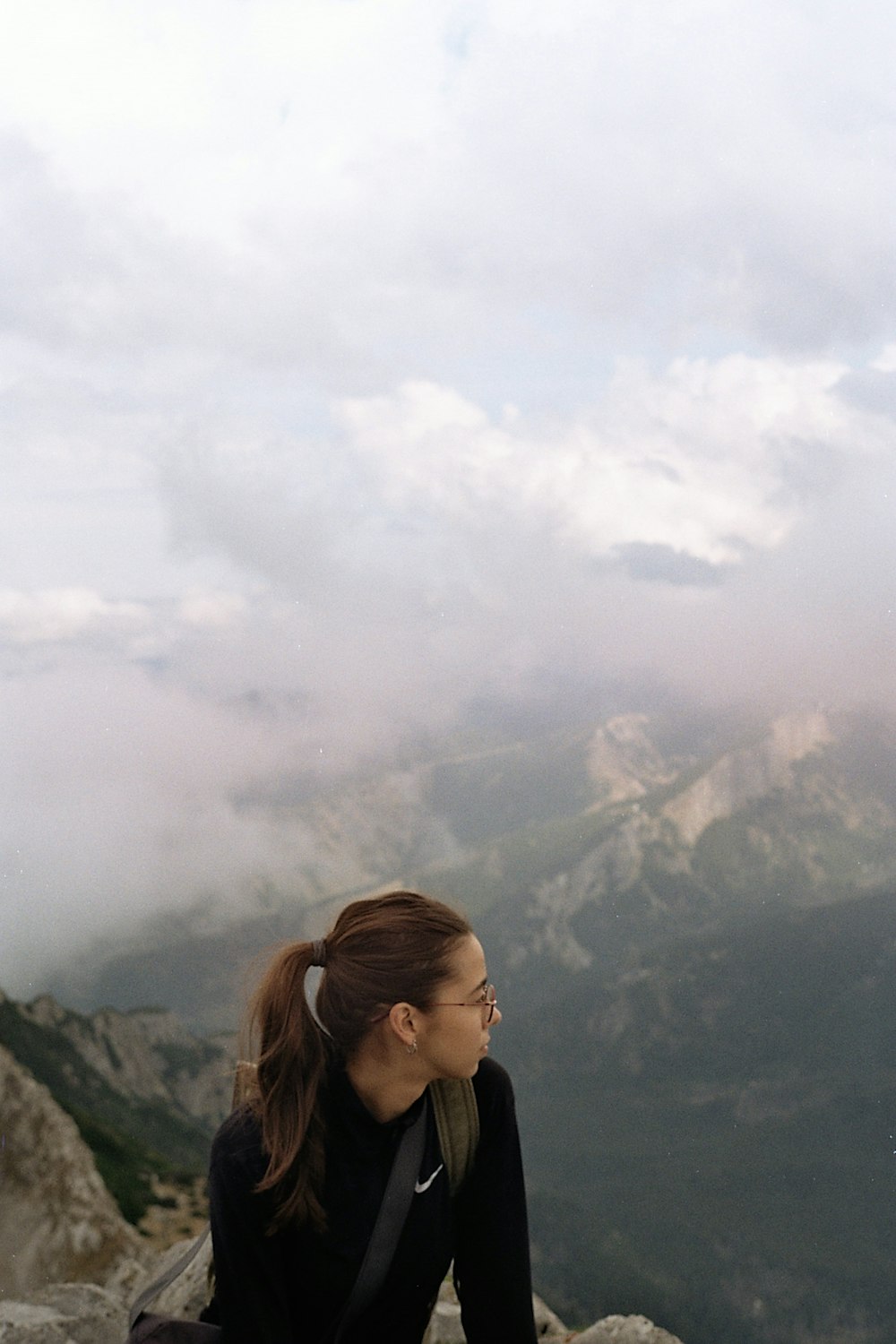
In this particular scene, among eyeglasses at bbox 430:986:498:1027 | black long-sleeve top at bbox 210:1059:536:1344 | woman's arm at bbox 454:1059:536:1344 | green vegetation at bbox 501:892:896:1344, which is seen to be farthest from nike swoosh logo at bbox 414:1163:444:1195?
green vegetation at bbox 501:892:896:1344

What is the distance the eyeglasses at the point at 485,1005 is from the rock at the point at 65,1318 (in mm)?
8565

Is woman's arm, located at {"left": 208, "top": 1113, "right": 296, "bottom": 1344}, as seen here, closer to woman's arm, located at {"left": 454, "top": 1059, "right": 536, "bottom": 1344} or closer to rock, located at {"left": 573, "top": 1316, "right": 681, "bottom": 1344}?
woman's arm, located at {"left": 454, "top": 1059, "right": 536, "bottom": 1344}

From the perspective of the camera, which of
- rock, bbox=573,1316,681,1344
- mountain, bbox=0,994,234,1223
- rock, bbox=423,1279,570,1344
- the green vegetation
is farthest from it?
the green vegetation

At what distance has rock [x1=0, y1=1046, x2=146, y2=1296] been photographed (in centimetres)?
Result: 2722

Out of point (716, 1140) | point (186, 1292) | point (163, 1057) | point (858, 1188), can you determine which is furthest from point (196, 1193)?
point (716, 1140)

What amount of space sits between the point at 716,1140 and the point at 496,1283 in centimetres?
19132

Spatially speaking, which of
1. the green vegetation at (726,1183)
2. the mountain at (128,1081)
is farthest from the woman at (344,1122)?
the green vegetation at (726,1183)

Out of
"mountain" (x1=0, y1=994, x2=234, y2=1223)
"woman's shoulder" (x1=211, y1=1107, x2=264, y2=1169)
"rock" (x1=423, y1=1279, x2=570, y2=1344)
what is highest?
"woman's shoulder" (x1=211, y1=1107, x2=264, y2=1169)

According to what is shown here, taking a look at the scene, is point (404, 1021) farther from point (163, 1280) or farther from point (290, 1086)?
point (163, 1280)

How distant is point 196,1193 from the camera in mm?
30219

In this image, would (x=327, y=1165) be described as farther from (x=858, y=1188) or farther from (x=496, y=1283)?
(x=858, y=1188)

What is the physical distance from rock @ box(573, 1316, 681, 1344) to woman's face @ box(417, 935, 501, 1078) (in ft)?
19.9

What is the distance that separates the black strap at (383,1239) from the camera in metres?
4.41

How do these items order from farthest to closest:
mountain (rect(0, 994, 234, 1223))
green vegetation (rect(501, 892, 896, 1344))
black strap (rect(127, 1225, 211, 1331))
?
green vegetation (rect(501, 892, 896, 1344)) < mountain (rect(0, 994, 234, 1223)) < black strap (rect(127, 1225, 211, 1331))
